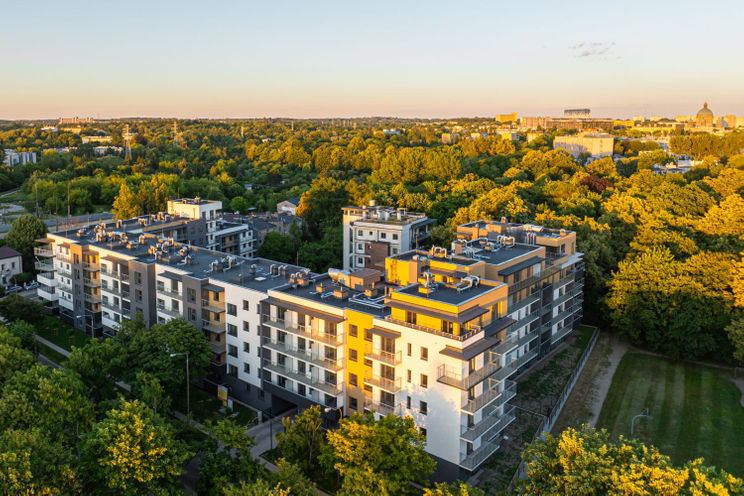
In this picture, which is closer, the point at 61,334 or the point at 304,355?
the point at 304,355

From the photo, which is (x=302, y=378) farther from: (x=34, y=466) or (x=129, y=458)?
(x=34, y=466)

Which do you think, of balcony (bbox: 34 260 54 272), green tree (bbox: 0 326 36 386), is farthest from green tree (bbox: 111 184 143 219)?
green tree (bbox: 0 326 36 386)

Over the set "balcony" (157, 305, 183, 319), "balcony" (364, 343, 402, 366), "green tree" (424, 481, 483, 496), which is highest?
"balcony" (364, 343, 402, 366)

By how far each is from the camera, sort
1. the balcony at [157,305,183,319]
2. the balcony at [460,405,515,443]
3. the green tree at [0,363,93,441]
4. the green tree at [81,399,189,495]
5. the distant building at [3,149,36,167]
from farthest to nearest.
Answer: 1. the distant building at [3,149,36,167]
2. the balcony at [157,305,183,319]
3. the balcony at [460,405,515,443]
4. the green tree at [0,363,93,441]
5. the green tree at [81,399,189,495]

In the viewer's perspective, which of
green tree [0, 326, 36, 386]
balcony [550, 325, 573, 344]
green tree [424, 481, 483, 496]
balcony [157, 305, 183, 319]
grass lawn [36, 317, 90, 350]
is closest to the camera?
green tree [424, 481, 483, 496]

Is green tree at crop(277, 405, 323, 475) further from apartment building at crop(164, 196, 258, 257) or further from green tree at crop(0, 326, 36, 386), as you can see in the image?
apartment building at crop(164, 196, 258, 257)

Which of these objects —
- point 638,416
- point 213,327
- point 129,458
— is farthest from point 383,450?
point 638,416
